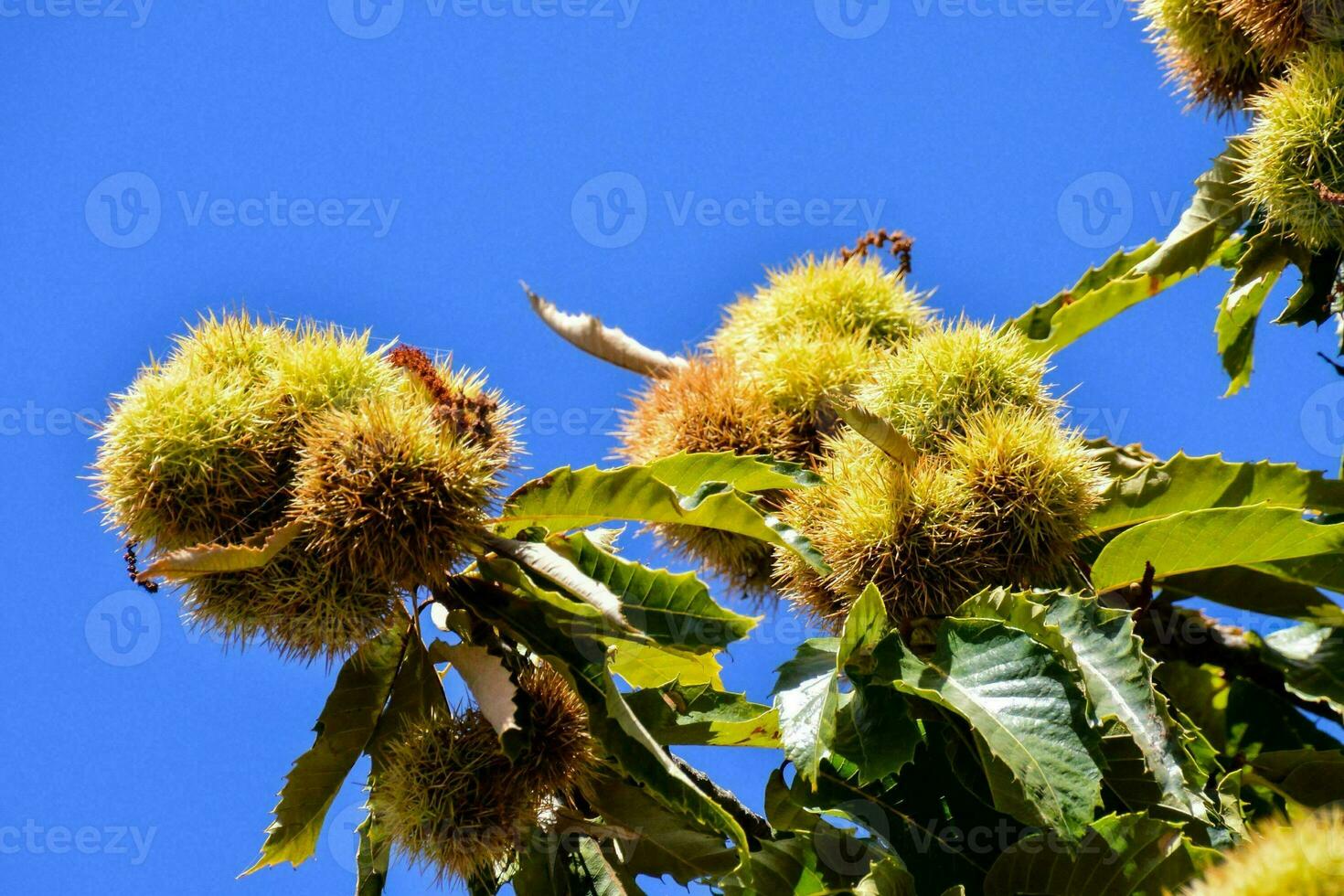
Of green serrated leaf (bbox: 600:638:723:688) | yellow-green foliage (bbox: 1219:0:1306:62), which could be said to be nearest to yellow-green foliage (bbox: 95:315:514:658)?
green serrated leaf (bbox: 600:638:723:688)

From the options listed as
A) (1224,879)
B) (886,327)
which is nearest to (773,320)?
(886,327)

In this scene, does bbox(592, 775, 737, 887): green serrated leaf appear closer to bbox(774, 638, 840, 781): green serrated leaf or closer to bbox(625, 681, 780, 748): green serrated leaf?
bbox(625, 681, 780, 748): green serrated leaf

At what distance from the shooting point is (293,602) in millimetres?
2789

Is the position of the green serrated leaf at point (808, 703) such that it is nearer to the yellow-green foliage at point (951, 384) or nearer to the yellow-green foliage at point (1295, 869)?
the yellow-green foliage at point (951, 384)

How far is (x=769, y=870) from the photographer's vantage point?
2.95m

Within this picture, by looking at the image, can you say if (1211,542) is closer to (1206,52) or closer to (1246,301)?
(1246,301)

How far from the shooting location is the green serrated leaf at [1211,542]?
126 inches

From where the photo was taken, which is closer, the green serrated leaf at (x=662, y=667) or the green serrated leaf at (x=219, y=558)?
the green serrated leaf at (x=219, y=558)

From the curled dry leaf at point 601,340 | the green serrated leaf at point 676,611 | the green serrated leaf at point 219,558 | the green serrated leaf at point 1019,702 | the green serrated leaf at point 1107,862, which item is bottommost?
the green serrated leaf at point 1107,862

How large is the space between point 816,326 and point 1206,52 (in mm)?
1416

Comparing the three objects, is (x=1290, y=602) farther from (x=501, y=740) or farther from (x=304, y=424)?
(x=304, y=424)

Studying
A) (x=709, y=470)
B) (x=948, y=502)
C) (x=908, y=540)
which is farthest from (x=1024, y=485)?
(x=709, y=470)

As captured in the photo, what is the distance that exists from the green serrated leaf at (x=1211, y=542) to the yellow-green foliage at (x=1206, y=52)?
139 centimetres

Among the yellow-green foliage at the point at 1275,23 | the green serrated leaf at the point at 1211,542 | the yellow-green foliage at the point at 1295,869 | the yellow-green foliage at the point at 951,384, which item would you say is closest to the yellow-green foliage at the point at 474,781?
the yellow-green foliage at the point at 951,384
